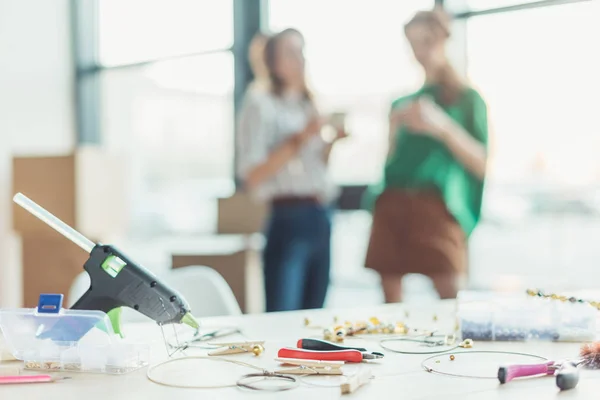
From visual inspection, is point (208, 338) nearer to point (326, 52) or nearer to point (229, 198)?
point (229, 198)

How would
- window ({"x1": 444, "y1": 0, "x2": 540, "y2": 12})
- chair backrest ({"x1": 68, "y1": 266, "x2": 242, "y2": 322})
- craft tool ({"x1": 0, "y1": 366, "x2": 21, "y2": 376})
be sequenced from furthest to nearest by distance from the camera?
window ({"x1": 444, "y1": 0, "x2": 540, "y2": 12})
chair backrest ({"x1": 68, "y1": 266, "x2": 242, "y2": 322})
craft tool ({"x1": 0, "y1": 366, "x2": 21, "y2": 376})

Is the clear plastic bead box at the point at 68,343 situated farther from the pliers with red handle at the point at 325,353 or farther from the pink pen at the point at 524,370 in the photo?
the pink pen at the point at 524,370

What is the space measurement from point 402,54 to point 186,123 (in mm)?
1310

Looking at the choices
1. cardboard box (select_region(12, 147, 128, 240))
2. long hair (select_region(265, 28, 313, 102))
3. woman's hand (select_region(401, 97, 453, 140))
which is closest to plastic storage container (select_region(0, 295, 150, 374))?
woman's hand (select_region(401, 97, 453, 140))

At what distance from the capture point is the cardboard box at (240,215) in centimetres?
331

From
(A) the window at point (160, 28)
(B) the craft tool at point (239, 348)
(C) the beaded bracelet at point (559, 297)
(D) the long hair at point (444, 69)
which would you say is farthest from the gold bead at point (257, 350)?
(A) the window at point (160, 28)

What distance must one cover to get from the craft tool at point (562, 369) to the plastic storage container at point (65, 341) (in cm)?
54

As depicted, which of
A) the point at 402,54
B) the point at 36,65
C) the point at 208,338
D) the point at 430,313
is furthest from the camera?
the point at 36,65

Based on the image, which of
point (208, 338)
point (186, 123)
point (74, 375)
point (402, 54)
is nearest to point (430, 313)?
point (208, 338)

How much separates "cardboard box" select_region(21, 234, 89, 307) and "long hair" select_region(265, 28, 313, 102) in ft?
4.54

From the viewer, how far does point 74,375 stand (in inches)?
41.8

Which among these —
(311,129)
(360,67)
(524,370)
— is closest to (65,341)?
(524,370)

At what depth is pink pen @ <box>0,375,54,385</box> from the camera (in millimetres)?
1024

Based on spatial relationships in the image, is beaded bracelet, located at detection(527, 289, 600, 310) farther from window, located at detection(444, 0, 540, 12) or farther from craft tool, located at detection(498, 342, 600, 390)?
window, located at detection(444, 0, 540, 12)
